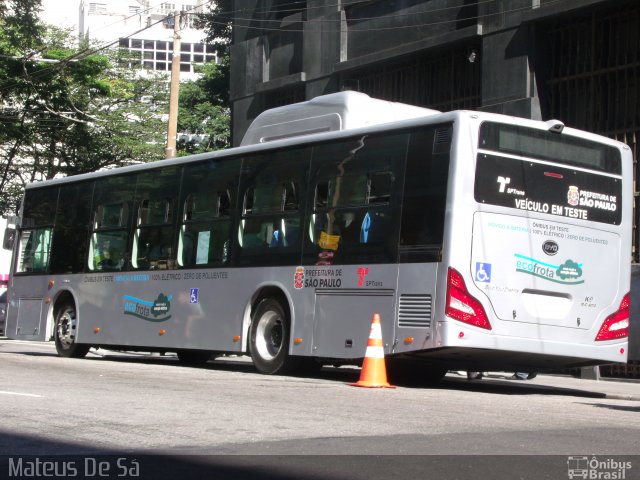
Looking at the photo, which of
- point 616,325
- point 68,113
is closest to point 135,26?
point 68,113

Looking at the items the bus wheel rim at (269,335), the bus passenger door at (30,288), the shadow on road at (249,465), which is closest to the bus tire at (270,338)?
the bus wheel rim at (269,335)

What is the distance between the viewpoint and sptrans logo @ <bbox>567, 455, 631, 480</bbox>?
266 inches

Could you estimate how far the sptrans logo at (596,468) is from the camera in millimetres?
6746

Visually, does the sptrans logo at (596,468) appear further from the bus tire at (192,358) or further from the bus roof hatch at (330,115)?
the bus tire at (192,358)

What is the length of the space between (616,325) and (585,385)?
3.22 meters

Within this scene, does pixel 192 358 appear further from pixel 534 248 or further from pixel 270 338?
pixel 534 248

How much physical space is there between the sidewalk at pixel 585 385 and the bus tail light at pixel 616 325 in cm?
88

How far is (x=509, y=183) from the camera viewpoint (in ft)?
44.0

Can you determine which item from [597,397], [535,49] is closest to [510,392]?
[597,397]

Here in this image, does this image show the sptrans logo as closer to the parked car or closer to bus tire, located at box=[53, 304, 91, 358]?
bus tire, located at box=[53, 304, 91, 358]

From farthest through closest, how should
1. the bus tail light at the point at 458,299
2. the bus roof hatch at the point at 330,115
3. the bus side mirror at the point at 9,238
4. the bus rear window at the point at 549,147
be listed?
1. the bus side mirror at the point at 9,238
2. the bus roof hatch at the point at 330,115
3. the bus rear window at the point at 549,147
4. the bus tail light at the point at 458,299

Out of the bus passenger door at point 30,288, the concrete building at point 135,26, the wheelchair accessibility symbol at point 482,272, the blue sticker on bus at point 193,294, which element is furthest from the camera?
the concrete building at point 135,26

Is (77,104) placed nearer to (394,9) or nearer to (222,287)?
(394,9)

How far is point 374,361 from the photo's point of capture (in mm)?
13281
